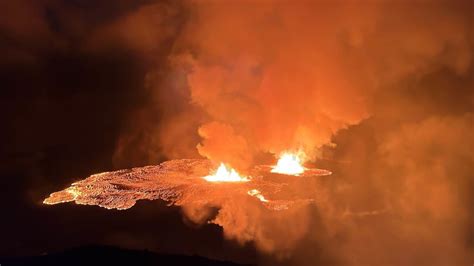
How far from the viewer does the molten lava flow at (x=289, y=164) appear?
3260 cm

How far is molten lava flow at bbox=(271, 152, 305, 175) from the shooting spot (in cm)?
3260

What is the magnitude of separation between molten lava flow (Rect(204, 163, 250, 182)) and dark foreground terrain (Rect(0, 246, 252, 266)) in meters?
12.1

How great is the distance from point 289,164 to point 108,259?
62.1 ft

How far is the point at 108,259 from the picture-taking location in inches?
683

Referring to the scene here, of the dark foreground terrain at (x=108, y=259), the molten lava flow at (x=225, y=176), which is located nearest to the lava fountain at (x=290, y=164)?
the molten lava flow at (x=225, y=176)

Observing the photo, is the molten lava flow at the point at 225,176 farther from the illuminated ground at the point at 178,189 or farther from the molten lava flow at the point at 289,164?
the molten lava flow at the point at 289,164

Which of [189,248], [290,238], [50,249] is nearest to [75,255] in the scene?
[50,249]

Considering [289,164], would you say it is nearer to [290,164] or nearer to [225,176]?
[290,164]

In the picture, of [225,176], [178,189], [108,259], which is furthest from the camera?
[225,176]

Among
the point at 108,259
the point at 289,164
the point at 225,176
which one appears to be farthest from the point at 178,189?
the point at 108,259

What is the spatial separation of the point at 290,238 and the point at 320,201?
5518 millimetres

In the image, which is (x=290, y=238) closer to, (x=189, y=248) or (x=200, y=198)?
(x=189, y=248)

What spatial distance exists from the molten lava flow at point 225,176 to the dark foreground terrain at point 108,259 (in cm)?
1206

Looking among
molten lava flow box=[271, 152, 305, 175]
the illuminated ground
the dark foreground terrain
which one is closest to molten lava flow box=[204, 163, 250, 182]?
the illuminated ground
